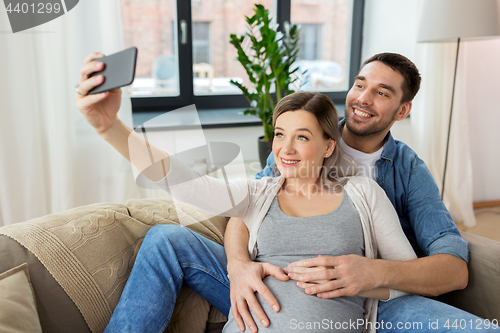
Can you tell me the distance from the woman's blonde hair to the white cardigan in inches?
3.1

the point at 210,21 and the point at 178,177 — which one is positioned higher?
the point at 210,21

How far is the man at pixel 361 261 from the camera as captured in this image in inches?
41.1

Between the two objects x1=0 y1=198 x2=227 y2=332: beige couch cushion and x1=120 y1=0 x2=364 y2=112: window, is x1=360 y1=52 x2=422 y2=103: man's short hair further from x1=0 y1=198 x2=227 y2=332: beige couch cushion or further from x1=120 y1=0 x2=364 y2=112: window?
x1=120 y1=0 x2=364 y2=112: window

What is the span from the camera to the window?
2.69 meters

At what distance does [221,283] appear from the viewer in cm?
121

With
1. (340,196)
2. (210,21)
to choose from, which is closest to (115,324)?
(340,196)

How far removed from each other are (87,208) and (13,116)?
38.2 inches

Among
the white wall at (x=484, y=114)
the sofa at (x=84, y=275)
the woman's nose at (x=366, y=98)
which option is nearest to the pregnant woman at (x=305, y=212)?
the sofa at (x=84, y=275)

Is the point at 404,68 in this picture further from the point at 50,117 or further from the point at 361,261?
the point at 50,117

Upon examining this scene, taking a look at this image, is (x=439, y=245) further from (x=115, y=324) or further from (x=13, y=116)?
(x=13, y=116)

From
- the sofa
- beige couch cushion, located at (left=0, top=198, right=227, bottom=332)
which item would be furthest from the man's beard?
beige couch cushion, located at (left=0, top=198, right=227, bottom=332)

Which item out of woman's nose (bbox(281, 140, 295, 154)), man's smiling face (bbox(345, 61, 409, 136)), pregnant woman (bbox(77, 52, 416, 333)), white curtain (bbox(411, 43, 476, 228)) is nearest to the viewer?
pregnant woman (bbox(77, 52, 416, 333))

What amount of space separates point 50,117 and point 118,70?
4.97 ft

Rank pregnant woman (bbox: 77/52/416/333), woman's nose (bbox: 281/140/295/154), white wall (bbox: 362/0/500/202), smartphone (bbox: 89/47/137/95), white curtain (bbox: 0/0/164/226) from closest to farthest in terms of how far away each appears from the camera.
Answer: smartphone (bbox: 89/47/137/95)
pregnant woman (bbox: 77/52/416/333)
woman's nose (bbox: 281/140/295/154)
white curtain (bbox: 0/0/164/226)
white wall (bbox: 362/0/500/202)
